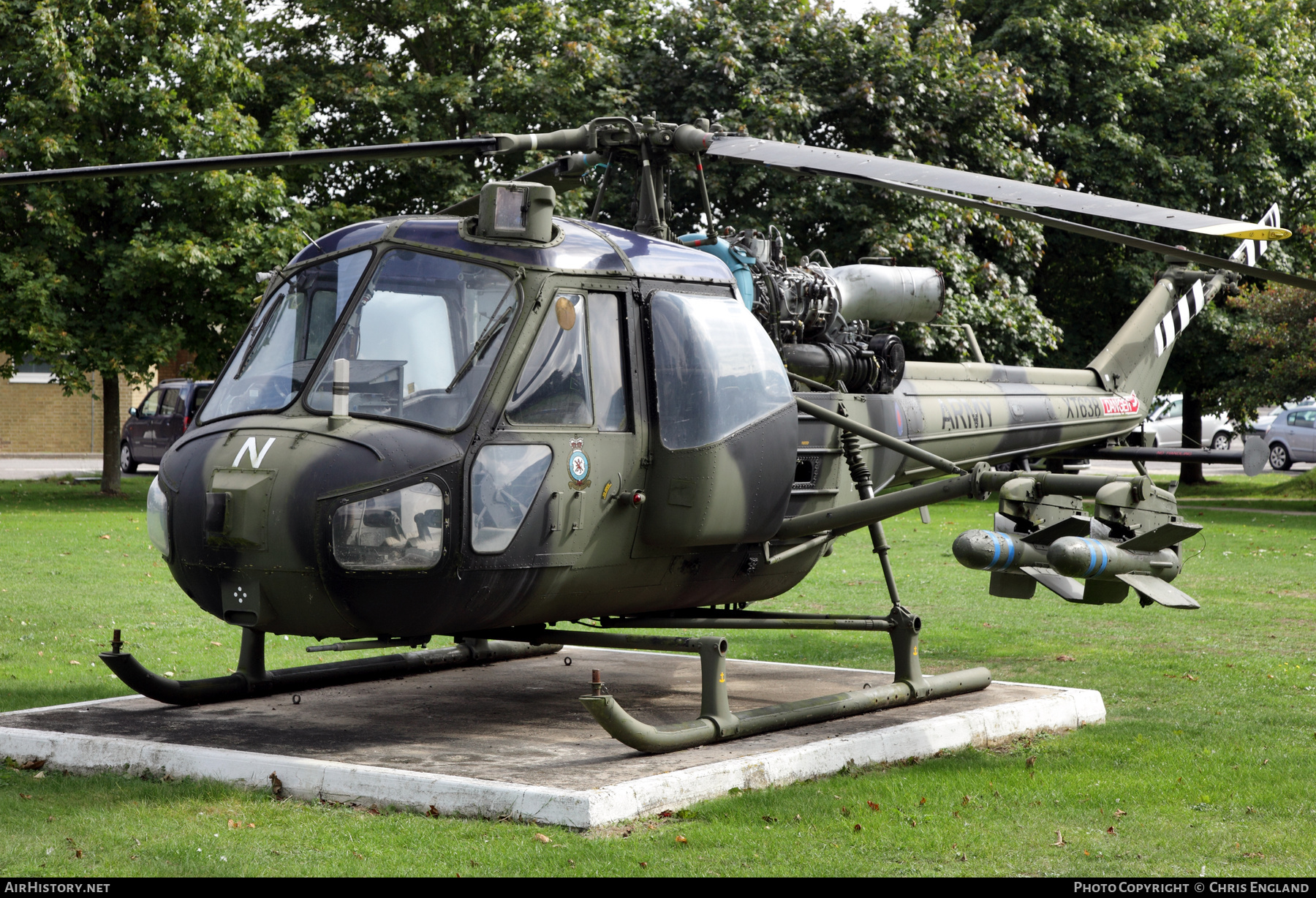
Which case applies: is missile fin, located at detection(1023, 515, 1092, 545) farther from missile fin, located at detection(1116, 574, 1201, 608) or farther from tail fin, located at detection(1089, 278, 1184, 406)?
tail fin, located at detection(1089, 278, 1184, 406)

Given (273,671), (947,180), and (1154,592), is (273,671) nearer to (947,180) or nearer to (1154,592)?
(947,180)

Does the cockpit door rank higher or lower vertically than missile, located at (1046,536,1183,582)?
higher

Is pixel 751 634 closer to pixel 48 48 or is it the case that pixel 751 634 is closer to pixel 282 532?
pixel 282 532

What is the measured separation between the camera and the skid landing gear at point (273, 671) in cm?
791

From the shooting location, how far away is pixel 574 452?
687cm

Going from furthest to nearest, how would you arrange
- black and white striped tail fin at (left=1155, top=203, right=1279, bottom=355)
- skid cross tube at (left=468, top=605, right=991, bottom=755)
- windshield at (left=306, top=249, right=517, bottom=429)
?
black and white striped tail fin at (left=1155, top=203, right=1279, bottom=355) < skid cross tube at (left=468, top=605, right=991, bottom=755) < windshield at (left=306, top=249, right=517, bottom=429)

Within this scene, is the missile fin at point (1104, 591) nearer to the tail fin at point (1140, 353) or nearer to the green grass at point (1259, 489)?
the tail fin at point (1140, 353)

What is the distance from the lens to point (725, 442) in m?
7.39

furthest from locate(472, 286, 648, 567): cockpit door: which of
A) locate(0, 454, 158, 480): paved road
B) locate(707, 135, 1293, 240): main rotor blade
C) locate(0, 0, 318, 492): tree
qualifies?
locate(0, 454, 158, 480): paved road

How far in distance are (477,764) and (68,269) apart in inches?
676

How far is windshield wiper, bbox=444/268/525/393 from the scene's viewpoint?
6695mm

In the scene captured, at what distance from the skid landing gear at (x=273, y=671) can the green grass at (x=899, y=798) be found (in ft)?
3.39

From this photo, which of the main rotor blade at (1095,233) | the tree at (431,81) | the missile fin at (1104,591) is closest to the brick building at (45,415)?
the tree at (431,81)

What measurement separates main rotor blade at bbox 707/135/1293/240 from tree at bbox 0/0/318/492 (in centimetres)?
1457
